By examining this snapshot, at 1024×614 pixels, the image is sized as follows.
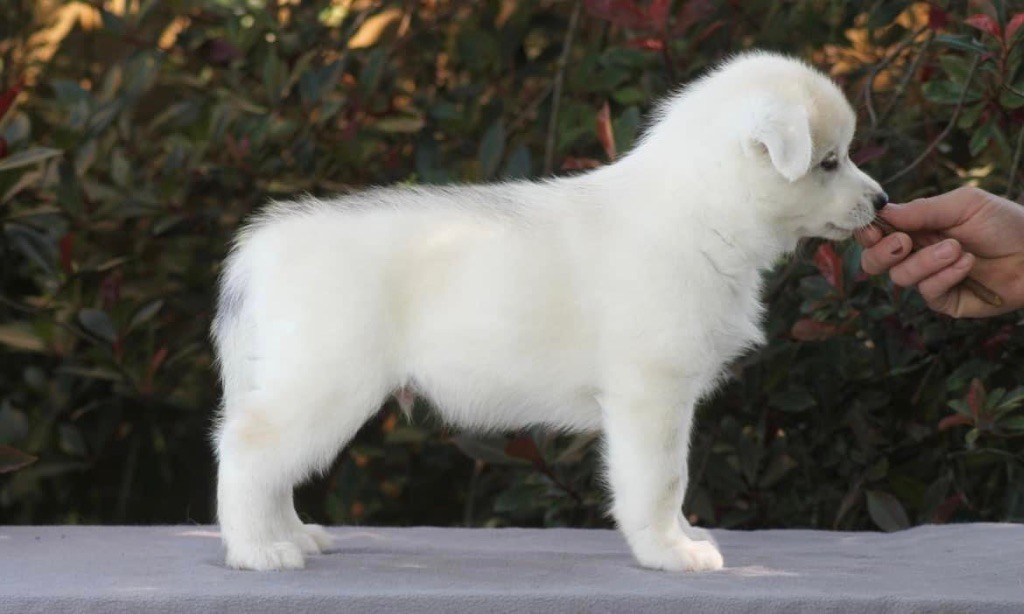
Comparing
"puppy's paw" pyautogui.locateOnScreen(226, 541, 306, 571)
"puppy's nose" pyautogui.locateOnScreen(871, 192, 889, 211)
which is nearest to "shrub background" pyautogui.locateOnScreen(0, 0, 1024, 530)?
"puppy's nose" pyautogui.locateOnScreen(871, 192, 889, 211)

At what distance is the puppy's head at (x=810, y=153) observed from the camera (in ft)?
8.50

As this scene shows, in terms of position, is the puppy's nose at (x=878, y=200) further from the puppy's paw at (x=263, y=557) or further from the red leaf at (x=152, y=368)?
the red leaf at (x=152, y=368)

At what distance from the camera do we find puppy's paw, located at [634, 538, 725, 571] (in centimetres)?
266

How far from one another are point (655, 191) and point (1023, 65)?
146cm

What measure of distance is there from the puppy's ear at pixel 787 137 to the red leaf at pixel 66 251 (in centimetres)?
247

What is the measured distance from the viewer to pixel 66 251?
4184 mm

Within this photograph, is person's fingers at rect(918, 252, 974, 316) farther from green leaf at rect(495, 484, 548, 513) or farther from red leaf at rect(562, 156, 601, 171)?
green leaf at rect(495, 484, 548, 513)

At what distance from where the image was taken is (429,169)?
4.40 meters

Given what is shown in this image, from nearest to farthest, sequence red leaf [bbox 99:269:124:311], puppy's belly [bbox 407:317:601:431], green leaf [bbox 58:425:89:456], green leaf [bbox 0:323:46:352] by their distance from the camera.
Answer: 1. puppy's belly [bbox 407:317:601:431]
2. green leaf [bbox 0:323:46:352]
3. red leaf [bbox 99:269:124:311]
4. green leaf [bbox 58:425:89:456]

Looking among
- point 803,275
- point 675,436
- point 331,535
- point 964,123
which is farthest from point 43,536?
point 964,123

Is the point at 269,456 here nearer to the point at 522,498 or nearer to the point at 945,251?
the point at 945,251

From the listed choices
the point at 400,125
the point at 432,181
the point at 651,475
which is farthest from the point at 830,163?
the point at 400,125

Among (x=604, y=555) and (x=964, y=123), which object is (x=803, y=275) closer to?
(x=964, y=123)

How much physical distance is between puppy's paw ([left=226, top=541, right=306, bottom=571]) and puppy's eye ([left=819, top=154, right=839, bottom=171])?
4.36 feet
